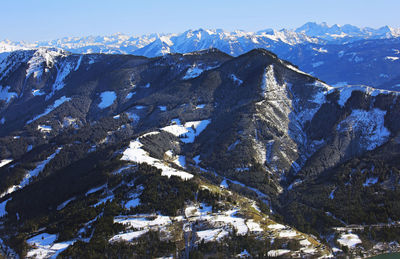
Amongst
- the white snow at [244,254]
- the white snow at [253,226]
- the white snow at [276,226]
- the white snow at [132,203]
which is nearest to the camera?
the white snow at [244,254]

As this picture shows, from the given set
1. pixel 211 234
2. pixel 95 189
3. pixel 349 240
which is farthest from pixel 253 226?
pixel 95 189

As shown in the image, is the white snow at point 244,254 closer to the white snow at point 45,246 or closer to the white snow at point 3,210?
the white snow at point 45,246

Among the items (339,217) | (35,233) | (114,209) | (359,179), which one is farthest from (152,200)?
(359,179)

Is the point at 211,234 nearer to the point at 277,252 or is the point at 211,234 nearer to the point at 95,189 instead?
the point at 277,252

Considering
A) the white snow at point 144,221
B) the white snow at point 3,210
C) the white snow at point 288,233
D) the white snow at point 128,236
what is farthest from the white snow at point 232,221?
the white snow at point 3,210

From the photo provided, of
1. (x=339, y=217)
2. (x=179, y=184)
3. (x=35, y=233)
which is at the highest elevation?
(x=179, y=184)

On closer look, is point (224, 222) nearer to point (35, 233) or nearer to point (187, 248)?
point (187, 248)

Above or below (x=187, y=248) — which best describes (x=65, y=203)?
above
